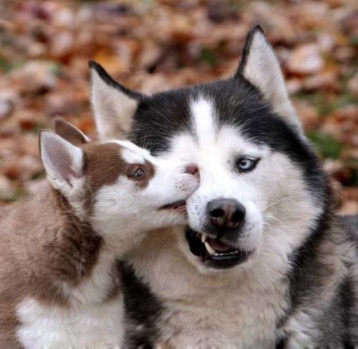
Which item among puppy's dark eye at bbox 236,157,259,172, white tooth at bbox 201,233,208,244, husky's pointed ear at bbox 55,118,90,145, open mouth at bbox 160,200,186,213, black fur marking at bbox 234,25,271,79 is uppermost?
black fur marking at bbox 234,25,271,79

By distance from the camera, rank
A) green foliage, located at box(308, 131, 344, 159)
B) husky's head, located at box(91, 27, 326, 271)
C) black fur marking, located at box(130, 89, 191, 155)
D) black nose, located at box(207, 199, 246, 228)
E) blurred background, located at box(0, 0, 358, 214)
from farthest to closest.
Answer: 1. blurred background, located at box(0, 0, 358, 214)
2. green foliage, located at box(308, 131, 344, 159)
3. black fur marking, located at box(130, 89, 191, 155)
4. husky's head, located at box(91, 27, 326, 271)
5. black nose, located at box(207, 199, 246, 228)

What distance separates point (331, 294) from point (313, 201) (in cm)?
47

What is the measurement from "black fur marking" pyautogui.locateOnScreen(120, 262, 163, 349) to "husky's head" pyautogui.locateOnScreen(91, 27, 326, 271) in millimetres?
322

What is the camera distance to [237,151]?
14.1 ft

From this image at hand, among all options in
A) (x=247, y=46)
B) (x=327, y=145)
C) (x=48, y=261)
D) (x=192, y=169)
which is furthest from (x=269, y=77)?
(x=327, y=145)

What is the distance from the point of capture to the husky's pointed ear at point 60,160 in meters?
4.17

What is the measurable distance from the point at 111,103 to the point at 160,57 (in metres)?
5.20

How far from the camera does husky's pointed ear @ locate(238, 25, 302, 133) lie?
4.61m

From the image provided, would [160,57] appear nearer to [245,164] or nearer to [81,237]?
[245,164]

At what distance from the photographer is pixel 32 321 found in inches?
164

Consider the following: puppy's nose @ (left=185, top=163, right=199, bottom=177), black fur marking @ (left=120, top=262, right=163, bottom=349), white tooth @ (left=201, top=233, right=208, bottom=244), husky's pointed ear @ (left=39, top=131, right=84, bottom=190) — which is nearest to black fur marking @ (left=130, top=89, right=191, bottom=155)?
puppy's nose @ (left=185, top=163, right=199, bottom=177)

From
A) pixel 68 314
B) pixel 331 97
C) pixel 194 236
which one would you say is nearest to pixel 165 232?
pixel 194 236

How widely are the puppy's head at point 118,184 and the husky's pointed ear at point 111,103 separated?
0.24 meters

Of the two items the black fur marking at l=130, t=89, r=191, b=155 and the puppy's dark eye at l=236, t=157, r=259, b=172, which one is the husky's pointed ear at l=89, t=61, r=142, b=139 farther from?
the puppy's dark eye at l=236, t=157, r=259, b=172
